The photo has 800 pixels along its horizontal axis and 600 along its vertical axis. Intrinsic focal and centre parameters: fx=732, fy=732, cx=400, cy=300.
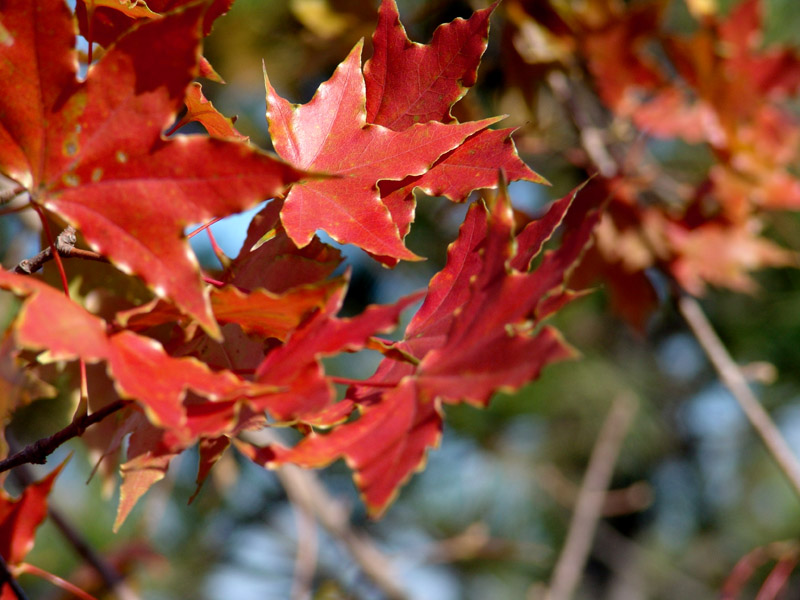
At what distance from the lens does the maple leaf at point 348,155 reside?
0.31m

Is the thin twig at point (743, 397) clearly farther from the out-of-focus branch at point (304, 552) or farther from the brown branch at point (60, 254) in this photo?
the brown branch at point (60, 254)

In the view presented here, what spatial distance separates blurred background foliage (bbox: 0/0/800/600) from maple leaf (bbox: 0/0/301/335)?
0.59 m

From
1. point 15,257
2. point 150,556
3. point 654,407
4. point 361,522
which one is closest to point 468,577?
point 361,522

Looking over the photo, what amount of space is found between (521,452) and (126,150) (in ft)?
8.26

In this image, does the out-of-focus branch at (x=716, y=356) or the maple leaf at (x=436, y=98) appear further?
the out-of-focus branch at (x=716, y=356)

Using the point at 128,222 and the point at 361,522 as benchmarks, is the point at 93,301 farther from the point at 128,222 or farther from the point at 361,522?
the point at 361,522

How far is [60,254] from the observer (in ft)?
1.03

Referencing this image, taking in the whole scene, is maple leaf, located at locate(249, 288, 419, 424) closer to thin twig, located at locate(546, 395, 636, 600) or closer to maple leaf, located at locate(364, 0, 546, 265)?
maple leaf, located at locate(364, 0, 546, 265)

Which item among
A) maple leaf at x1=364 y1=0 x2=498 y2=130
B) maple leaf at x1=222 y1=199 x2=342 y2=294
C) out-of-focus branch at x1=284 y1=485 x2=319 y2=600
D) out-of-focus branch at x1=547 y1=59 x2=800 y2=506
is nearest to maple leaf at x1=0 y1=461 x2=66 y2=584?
maple leaf at x1=222 y1=199 x2=342 y2=294

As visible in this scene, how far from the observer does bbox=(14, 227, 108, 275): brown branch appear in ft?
0.98

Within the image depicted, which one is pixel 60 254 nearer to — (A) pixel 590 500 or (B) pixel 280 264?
(B) pixel 280 264

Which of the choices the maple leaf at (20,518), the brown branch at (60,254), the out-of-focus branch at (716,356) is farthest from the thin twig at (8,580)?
the out-of-focus branch at (716,356)

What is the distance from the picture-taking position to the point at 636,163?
863 mm

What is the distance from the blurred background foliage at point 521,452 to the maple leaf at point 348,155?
19.0 inches
